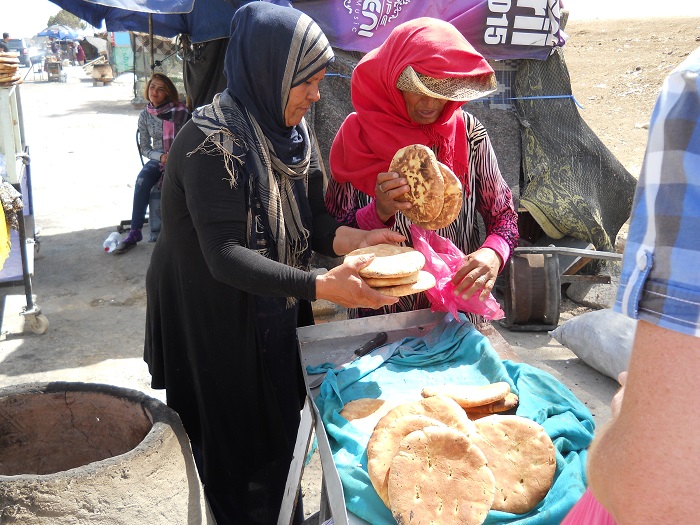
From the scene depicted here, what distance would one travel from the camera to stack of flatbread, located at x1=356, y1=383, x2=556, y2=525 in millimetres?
1332

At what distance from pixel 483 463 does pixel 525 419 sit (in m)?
0.22

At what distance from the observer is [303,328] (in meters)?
2.16

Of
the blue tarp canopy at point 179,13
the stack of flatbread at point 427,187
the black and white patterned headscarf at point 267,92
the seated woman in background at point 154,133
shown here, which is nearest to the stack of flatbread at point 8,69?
the blue tarp canopy at point 179,13

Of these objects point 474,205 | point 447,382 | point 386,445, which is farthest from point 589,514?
point 474,205

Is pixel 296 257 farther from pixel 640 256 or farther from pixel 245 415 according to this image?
pixel 640 256

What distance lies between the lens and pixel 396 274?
1.85 meters

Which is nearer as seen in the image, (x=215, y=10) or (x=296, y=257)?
(x=296, y=257)

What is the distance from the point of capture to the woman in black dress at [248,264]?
6.22 ft

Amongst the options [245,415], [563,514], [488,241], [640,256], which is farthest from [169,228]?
[640,256]

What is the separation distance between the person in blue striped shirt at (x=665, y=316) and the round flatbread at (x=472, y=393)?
2.96ft

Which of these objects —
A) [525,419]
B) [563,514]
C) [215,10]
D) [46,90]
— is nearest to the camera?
[563,514]

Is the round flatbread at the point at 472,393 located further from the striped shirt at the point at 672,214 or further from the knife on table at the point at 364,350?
the striped shirt at the point at 672,214

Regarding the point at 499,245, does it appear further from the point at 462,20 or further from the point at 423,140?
the point at 462,20

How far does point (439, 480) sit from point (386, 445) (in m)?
0.16
